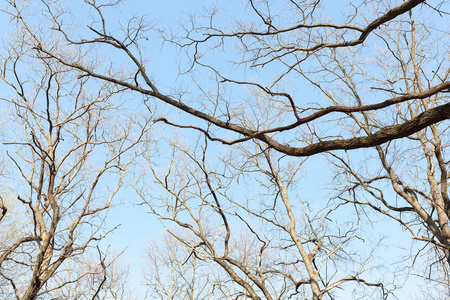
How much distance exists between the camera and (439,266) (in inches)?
330

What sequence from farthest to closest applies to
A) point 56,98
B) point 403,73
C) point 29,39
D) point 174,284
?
point 174,284 → point 56,98 → point 403,73 → point 29,39

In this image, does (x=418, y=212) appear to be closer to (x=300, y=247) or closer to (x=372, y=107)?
(x=300, y=247)

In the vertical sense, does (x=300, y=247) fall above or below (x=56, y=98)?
below

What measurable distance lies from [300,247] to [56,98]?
752 centimetres

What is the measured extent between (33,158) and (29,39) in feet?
9.49

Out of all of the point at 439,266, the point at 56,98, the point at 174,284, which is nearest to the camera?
the point at 439,266

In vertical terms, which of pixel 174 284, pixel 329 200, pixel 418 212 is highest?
pixel 174 284

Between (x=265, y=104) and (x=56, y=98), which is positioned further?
(x=265, y=104)

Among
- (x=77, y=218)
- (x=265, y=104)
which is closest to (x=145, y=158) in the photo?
(x=77, y=218)

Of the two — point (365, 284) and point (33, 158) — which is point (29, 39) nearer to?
point (33, 158)

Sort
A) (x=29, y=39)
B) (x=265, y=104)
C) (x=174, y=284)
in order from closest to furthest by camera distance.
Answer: (x=29, y=39), (x=265, y=104), (x=174, y=284)

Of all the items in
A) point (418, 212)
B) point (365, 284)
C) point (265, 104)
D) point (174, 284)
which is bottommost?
point (365, 284)

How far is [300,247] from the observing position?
10.1 metres

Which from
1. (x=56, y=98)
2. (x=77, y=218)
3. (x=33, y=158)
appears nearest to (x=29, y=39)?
(x=56, y=98)
